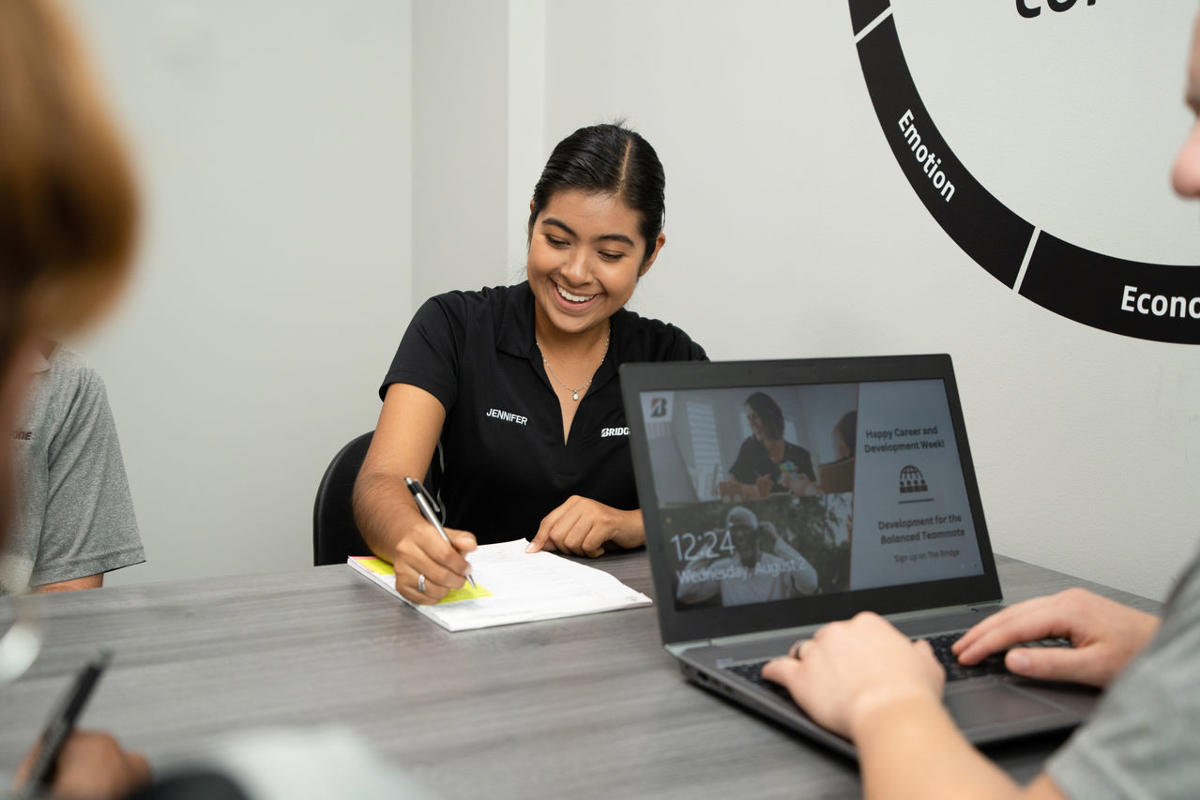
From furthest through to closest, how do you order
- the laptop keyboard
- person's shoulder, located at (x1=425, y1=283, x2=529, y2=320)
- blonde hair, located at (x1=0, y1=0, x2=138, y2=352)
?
1. person's shoulder, located at (x1=425, y1=283, x2=529, y2=320)
2. the laptop keyboard
3. blonde hair, located at (x1=0, y1=0, x2=138, y2=352)

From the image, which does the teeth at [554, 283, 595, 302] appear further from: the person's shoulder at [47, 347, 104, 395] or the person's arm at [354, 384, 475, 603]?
the person's shoulder at [47, 347, 104, 395]

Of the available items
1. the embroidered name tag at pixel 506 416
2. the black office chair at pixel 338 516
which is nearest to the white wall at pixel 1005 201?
the embroidered name tag at pixel 506 416

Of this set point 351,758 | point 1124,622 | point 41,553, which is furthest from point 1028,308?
point 41,553

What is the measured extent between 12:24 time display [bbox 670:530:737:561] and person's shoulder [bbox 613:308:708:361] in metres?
0.91

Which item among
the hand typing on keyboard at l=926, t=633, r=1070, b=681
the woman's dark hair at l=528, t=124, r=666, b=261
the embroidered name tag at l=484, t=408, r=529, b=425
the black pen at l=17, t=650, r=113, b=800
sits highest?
the woman's dark hair at l=528, t=124, r=666, b=261

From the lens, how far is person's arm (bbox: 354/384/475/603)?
109 cm

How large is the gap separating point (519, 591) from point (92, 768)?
61cm

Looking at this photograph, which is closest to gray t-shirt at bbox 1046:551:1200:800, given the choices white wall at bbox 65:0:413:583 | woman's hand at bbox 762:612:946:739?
woman's hand at bbox 762:612:946:739

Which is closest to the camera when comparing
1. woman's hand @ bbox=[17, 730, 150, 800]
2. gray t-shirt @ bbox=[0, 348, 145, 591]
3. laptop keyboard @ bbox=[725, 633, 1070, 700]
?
woman's hand @ bbox=[17, 730, 150, 800]

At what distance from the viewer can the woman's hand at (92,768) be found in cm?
55

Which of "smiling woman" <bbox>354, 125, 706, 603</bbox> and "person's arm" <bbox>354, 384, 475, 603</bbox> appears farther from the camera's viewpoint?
"smiling woman" <bbox>354, 125, 706, 603</bbox>

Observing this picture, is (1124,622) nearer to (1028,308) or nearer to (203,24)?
(1028,308)

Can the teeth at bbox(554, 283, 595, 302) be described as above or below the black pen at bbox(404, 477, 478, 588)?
above

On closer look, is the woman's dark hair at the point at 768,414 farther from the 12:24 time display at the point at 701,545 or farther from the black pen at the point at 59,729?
the black pen at the point at 59,729
